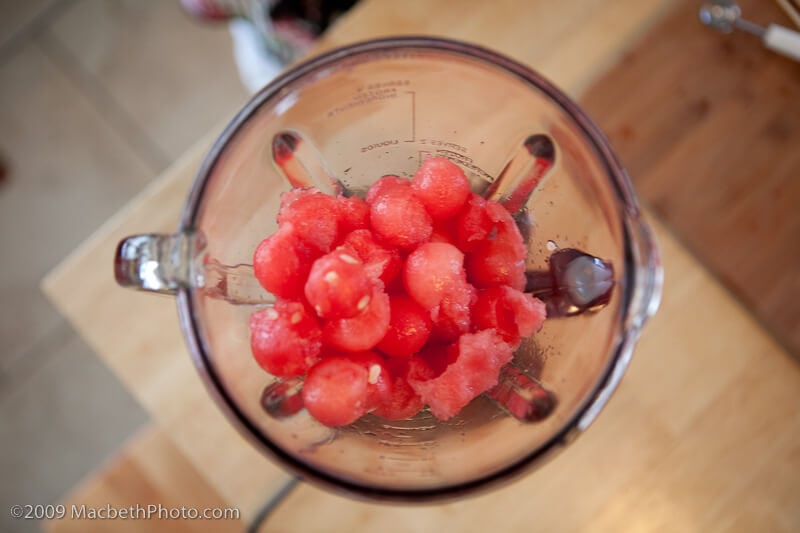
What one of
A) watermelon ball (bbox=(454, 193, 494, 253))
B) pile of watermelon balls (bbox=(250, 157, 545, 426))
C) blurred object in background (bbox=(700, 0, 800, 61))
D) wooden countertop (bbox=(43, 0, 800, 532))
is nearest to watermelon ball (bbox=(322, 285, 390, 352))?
pile of watermelon balls (bbox=(250, 157, 545, 426))

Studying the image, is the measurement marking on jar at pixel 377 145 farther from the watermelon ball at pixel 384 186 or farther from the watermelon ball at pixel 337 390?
the watermelon ball at pixel 337 390

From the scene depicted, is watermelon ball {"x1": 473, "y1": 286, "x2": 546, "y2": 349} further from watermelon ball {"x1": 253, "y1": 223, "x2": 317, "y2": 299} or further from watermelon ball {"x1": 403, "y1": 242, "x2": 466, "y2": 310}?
watermelon ball {"x1": 253, "y1": 223, "x2": 317, "y2": 299}

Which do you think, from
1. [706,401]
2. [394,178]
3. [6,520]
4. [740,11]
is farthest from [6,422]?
[740,11]

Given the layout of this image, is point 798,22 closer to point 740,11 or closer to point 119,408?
point 740,11

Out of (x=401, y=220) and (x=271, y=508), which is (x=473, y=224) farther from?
(x=271, y=508)

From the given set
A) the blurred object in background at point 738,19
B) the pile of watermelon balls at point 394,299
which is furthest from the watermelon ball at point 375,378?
the blurred object in background at point 738,19

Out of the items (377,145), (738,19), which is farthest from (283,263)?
(738,19)
